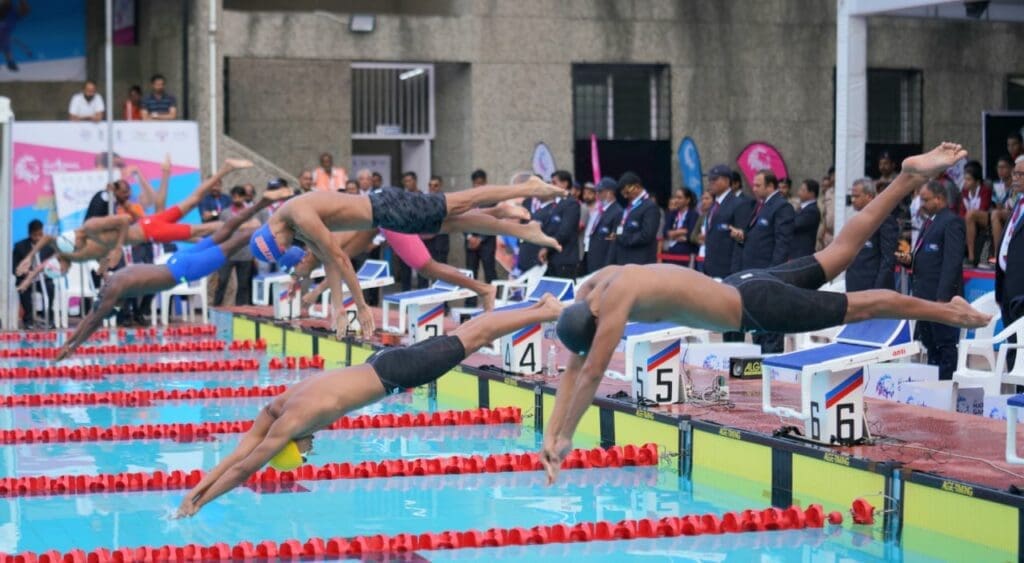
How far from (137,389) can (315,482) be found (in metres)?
4.91

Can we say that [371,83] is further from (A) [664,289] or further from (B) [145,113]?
(A) [664,289]

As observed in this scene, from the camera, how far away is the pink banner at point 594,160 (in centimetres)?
2105

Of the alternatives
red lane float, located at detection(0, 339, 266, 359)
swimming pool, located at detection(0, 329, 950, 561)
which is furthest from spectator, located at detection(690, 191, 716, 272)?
red lane float, located at detection(0, 339, 266, 359)

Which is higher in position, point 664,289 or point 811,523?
point 664,289

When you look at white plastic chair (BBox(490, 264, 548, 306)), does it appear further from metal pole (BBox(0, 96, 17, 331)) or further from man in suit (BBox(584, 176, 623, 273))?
metal pole (BBox(0, 96, 17, 331))

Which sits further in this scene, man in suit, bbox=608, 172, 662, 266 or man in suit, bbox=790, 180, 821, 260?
man in suit, bbox=608, 172, 662, 266

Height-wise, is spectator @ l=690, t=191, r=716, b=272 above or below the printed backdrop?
below

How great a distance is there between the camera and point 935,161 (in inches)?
292

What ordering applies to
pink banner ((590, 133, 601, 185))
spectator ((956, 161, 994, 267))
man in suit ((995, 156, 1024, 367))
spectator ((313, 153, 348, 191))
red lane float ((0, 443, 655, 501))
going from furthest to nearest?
pink banner ((590, 133, 601, 185)) → spectator ((313, 153, 348, 191)) → spectator ((956, 161, 994, 267)) → man in suit ((995, 156, 1024, 367)) → red lane float ((0, 443, 655, 501))

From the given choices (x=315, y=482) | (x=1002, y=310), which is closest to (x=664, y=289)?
(x=315, y=482)

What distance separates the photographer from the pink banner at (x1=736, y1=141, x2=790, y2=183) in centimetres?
2200

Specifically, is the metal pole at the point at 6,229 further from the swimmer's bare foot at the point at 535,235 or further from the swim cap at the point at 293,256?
the swimmer's bare foot at the point at 535,235

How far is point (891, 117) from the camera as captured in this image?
23.1 m

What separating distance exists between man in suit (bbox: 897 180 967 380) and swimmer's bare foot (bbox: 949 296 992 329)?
3292mm
